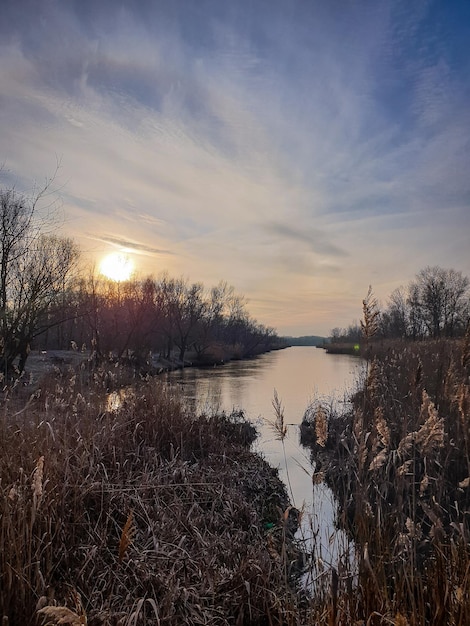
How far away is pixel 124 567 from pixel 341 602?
6.99 feet

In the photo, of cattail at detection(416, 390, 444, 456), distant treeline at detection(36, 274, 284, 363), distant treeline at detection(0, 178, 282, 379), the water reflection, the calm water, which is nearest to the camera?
cattail at detection(416, 390, 444, 456)

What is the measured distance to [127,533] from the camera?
5.59ft

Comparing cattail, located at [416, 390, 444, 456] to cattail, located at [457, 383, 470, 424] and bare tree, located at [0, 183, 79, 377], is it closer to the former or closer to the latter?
cattail, located at [457, 383, 470, 424]

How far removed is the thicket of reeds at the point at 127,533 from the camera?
8.46ft

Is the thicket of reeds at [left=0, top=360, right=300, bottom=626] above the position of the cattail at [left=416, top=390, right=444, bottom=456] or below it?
below

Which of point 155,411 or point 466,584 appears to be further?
point 155,411

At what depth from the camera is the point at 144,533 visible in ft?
14.3

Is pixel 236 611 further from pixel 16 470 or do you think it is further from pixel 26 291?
pixel 26 291

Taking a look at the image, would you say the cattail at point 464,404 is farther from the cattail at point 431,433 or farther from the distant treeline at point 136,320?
the distant treeline at point 136,320

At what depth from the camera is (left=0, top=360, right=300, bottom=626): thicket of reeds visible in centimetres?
258


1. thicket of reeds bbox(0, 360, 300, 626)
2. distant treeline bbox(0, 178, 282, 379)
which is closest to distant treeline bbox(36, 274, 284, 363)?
distant treeline bbox(0, 178, 282, 379)

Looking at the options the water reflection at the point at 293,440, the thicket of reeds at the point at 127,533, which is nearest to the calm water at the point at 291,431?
the water reflection at the point at 293,440

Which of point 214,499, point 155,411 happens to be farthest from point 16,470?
point 155,411

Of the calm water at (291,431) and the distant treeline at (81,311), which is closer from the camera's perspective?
the calm water at (291,431)
